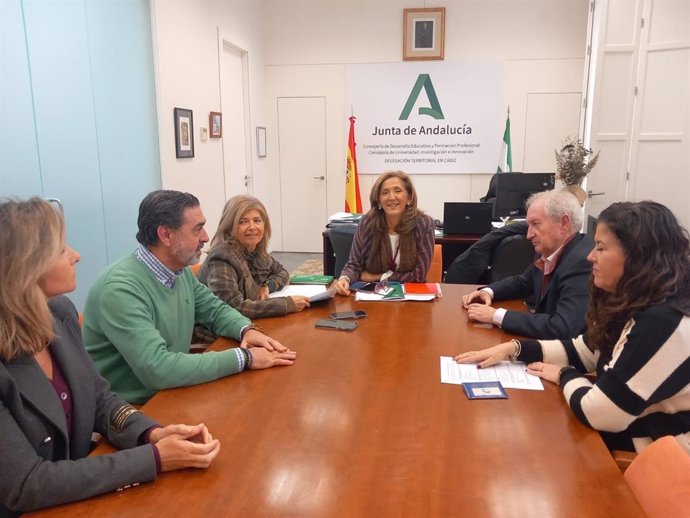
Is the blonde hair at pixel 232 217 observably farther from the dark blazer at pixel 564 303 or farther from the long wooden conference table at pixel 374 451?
the dark blazer at pixel 564 303

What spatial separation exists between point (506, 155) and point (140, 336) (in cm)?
581

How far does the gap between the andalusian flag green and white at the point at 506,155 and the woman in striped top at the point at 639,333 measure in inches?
208

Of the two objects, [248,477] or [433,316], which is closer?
[248,477]

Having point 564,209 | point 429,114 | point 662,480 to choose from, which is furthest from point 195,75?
point 662,480

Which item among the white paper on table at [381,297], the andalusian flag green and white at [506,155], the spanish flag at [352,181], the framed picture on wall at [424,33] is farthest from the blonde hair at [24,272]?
the framed picture on wall at [424,33]

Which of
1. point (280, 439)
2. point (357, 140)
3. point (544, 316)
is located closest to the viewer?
point (280, 439)

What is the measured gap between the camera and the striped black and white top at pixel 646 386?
134 centimetres

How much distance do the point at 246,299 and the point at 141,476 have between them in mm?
1319

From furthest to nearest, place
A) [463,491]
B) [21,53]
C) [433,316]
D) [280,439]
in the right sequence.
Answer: [21,53]
[433,316]
[280,439]
[463,491]

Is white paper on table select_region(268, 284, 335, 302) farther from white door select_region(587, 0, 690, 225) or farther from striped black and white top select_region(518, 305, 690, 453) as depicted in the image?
white door select_region(587, 0, 690, 225)

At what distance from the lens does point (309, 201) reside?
726 centimetres

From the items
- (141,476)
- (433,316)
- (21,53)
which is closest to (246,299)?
(433,316)

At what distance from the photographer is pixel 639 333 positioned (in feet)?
4.49

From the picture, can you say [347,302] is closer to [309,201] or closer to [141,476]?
[141,476]
